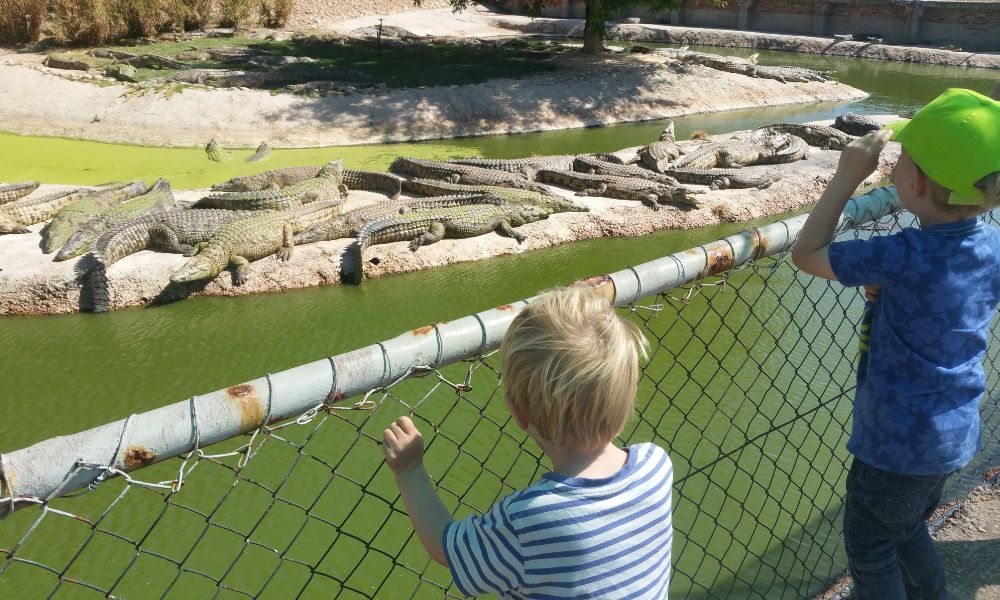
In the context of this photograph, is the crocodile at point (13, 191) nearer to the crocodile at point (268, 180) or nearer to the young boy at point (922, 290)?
the crocodile at point (268, 180)

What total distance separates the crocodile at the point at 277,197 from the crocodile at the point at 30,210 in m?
1.42

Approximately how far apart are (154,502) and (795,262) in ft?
12.4

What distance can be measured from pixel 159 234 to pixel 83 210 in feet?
3.92

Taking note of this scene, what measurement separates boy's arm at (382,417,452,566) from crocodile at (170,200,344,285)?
6061 millimetres

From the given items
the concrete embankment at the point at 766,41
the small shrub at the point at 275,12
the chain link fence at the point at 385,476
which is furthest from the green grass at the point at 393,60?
the chain link fence at the point at 385,476

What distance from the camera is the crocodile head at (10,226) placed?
25.7 feet

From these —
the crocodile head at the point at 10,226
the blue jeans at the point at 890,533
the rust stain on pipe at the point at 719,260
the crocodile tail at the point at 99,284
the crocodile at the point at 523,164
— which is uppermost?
the rust stain on pipe at the point at 719,260

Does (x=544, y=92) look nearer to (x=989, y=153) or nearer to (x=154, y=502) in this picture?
(x=154, y=502)

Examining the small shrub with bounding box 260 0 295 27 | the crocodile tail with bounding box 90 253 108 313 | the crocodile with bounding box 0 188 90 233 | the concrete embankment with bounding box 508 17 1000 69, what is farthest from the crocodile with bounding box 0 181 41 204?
the concrete embankment with bounding box 508 17 1000 69

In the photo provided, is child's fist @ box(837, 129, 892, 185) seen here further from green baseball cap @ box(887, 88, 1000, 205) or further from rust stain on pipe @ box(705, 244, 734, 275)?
rust stain on pipe @ box(705, 244, 734, 275)

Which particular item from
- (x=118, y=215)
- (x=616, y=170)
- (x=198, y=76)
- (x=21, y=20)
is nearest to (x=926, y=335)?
(x=118, y=215)

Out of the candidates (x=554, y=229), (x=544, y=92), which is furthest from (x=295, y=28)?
(x=554, y=229)

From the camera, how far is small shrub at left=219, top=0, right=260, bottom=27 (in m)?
22.9

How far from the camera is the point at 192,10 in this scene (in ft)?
71.4
